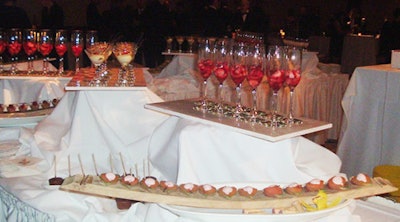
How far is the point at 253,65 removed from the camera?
5.55 feet

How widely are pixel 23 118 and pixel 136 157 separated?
651mm

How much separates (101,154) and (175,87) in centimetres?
201

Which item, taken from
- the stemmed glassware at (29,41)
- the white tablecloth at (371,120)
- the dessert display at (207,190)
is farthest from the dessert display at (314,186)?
the white tablecloth at (371,120)

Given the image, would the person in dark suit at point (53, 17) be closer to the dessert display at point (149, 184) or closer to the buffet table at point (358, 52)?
the buffet table at point (358, 52)

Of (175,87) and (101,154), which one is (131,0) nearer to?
(175,87)

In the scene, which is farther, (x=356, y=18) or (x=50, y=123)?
(x=356, y=18)

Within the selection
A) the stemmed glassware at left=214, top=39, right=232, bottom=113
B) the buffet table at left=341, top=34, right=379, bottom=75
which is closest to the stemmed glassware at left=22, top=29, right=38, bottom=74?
the stemmed glassware at left=214, top=39, right=232, bottom=113

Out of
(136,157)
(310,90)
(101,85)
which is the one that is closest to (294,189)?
(136,157)

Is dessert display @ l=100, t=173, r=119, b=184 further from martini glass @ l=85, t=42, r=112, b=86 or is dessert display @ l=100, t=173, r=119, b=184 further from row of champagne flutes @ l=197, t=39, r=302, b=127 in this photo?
martini glass @ l=85, t=42, r=112, b=86

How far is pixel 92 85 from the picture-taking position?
75.7 inches

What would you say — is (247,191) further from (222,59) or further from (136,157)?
(136,157)

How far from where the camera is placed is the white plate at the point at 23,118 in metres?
2.19

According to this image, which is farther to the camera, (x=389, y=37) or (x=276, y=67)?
(x=389, y=37)

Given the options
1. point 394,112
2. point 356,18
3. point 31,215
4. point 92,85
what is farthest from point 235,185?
point 356,18
